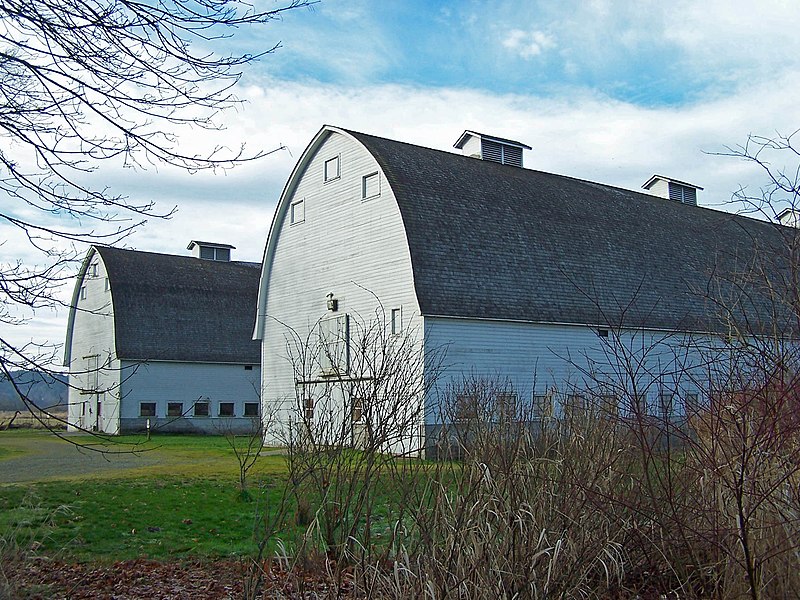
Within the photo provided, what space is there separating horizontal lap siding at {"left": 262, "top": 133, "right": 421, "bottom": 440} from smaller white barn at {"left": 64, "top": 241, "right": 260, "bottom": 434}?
10563 mm

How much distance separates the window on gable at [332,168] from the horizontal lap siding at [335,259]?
0.64 ft

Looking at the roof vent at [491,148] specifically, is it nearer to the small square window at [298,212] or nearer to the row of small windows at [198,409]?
the small square window at [298,212]

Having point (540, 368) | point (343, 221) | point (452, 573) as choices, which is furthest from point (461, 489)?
point (343, 221)

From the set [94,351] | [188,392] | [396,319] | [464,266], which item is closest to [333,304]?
[396,319]

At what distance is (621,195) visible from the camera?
3344 cm

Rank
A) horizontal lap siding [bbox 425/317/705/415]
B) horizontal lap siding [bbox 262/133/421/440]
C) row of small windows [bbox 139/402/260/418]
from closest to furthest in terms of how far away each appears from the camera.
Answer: horizontal lap siding [bbox 425/317/705/415]
horizontal lap siding [bbox 262/133/421/440]
row of small windows [bbox 139/402/260/418]

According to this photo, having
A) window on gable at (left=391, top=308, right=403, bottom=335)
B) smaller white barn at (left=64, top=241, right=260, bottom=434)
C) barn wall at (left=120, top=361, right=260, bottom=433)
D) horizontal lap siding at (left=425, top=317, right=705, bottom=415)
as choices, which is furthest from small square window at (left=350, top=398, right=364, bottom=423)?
smaller white barn at (left=64, top=241, right=260, bottom=434)

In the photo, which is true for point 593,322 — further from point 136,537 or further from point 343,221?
point 136,537

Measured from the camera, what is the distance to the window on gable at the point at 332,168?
1064 inches

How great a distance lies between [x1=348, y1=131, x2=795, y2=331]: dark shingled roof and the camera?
2338 cm

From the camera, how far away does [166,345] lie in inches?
1571

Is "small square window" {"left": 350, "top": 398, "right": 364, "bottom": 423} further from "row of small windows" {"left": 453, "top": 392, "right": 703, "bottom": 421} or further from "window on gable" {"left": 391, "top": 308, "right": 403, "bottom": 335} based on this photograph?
"window on gable" {"left": 391, "top": 308, "right": 403, "bottom": 335}

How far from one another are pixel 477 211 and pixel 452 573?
66.0 ft

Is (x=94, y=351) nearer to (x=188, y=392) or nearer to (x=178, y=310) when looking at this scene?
(x=178, y=310)
